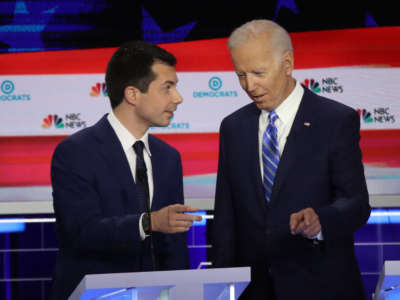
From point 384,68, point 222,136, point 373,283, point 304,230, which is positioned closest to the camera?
point 304,230

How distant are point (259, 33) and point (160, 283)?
120cm

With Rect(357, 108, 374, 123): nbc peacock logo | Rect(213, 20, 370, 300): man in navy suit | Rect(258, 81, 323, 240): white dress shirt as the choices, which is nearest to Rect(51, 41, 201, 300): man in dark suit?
Rect(213, 20, 370, 300): man in navy suit

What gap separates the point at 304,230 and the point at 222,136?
2.18 ft

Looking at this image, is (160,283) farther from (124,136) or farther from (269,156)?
(124,136)

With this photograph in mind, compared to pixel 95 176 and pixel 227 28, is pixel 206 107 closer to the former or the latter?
pixel 227 28

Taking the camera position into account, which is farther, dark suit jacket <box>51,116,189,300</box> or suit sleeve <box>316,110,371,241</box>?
dark suit jacket <box>51,116,189,300</box>

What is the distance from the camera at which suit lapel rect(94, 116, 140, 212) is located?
119 inches

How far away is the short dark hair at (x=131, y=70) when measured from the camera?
329 centimetres

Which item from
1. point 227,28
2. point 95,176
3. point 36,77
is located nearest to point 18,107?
point 36,77

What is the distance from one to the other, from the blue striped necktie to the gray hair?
302 mm

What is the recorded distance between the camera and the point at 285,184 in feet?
9.15

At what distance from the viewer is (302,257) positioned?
279cm

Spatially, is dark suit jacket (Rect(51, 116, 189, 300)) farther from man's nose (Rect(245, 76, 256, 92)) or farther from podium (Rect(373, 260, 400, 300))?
podium (Rect(373, 260, 400, 300))

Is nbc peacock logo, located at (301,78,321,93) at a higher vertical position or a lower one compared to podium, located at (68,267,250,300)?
higher
